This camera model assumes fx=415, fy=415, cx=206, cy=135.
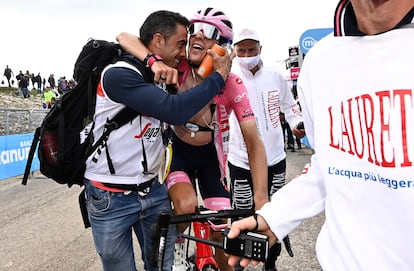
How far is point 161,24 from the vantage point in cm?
252

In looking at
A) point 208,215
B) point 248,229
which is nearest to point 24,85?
point 208,215

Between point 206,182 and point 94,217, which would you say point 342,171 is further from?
point 206,182

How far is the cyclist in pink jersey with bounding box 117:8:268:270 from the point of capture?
282 cm

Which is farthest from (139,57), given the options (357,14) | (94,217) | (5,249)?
(5,249)

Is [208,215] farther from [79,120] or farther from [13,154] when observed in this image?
[13,154]

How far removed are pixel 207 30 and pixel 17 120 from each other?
35.4ft

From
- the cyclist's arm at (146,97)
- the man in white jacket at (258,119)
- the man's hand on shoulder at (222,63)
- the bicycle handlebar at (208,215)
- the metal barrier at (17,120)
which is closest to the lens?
the bicycle handlebar at (208,215)

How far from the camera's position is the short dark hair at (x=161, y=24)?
2531 millimetres

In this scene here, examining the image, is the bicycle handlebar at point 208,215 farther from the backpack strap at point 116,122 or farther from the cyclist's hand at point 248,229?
the backpack strap at point 116,122

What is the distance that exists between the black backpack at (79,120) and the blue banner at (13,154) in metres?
7.94

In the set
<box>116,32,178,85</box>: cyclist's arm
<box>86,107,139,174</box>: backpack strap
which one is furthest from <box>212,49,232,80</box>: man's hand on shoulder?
<box>86,107,139,174</box>: backpack strap

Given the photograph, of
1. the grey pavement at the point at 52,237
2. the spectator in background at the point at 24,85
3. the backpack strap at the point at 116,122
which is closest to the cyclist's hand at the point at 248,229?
the backpack strap at the point at 116,122

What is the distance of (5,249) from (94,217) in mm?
3184

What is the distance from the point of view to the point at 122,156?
2375mm
